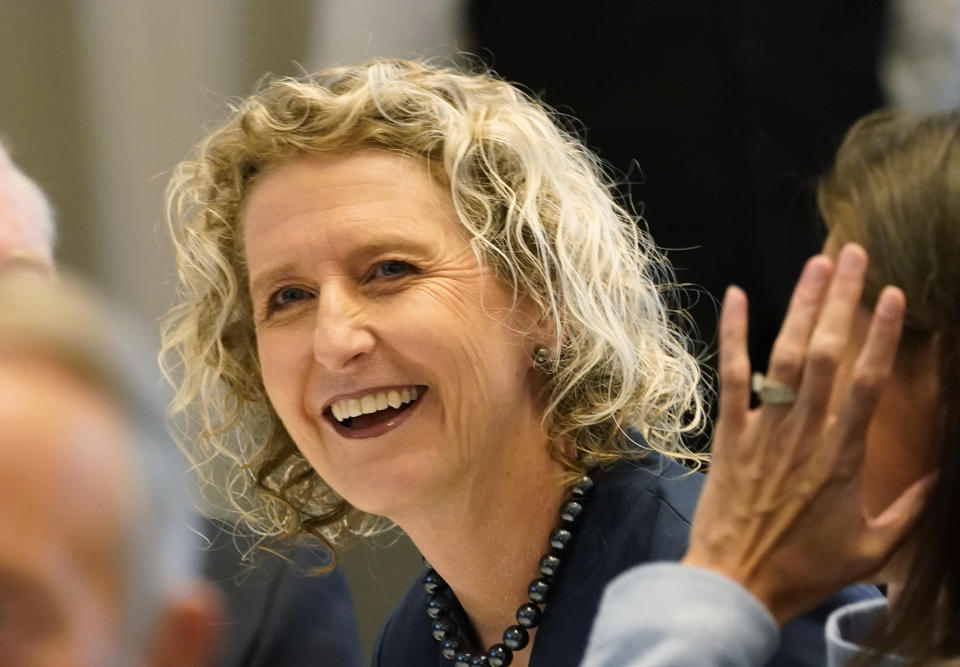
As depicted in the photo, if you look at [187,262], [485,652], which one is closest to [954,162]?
[485,652]

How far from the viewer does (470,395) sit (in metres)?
1.14

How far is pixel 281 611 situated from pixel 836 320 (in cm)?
46

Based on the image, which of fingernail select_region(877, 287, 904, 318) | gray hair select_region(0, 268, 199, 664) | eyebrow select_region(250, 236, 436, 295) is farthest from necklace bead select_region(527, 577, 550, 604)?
gray hair select_region(0, 268, 199, 664)

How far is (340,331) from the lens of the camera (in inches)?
43.0

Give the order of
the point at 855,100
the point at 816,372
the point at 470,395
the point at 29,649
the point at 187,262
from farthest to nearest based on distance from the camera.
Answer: the point at 855,100 < the point at 187,262 < the point at 470,395 < the point at 816,372 < the point at 29,649

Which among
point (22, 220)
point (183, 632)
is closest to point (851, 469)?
point (183, 632)

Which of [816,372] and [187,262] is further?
[187,262]

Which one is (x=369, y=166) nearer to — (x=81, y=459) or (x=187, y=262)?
(x=187, y=262)

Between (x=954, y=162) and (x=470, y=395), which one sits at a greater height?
(x=954, y=162)

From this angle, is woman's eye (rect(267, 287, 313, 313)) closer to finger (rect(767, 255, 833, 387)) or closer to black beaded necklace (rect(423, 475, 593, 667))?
black beaded necklace (rect(423, 475, 593, 667))

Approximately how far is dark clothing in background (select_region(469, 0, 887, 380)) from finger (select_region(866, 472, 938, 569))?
1013mm

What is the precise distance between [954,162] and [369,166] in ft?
1.89

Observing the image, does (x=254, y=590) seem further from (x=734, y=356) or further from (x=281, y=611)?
(x=734, y=356)

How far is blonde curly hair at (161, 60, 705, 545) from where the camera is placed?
1208 millimetres
